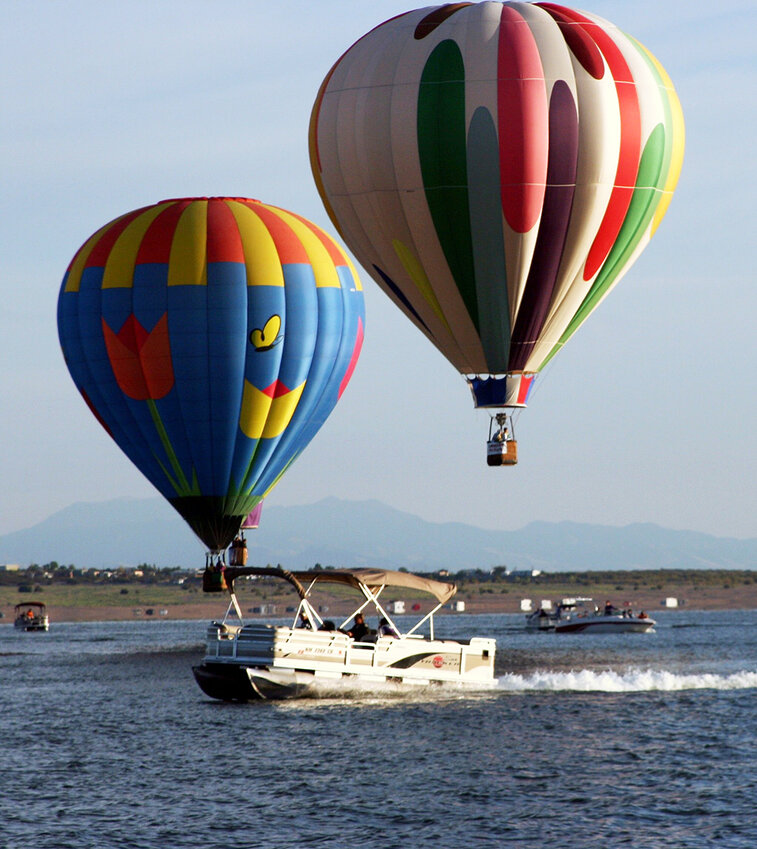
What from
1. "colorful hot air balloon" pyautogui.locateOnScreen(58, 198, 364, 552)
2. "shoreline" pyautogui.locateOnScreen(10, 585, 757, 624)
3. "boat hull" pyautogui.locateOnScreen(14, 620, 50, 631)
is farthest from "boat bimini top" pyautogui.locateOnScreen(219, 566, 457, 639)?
"shoreline" pyautogui.locateOnScreen(10, 585, 757, 624)

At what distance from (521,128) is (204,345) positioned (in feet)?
66.4

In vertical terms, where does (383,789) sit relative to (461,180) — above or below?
below

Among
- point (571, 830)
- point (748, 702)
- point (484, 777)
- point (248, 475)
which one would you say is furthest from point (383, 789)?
point (248, 475)

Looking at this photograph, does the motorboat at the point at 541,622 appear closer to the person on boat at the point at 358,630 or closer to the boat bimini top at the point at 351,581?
the boat bimini top at the point at 351,581

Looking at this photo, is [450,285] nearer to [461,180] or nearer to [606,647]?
[461,180]

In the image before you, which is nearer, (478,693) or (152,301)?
(478,693)

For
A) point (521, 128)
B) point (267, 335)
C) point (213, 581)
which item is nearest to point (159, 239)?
point (267, 335)

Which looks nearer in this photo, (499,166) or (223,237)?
(499,166)

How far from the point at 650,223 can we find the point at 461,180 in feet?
19.9

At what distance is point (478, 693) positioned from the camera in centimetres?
4938

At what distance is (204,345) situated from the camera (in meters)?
60.6

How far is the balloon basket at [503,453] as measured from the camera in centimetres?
4506

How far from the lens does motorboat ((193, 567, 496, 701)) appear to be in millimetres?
43594

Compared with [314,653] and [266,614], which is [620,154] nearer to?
[314,653]
